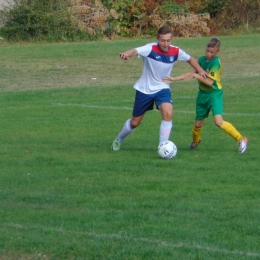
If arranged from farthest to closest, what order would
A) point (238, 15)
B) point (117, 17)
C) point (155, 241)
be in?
point (238, 15) < point (117, 17) < point (155, 241)

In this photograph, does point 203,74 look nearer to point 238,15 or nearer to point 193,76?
point 193,76

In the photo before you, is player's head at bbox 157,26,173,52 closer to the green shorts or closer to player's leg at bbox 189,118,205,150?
the green shorts

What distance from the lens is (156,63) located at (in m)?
9.85

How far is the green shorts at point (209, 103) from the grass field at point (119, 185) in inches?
21.1

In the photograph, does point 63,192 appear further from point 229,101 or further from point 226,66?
point 226,66

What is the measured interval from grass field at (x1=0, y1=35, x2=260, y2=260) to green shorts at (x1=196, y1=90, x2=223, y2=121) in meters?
0.54

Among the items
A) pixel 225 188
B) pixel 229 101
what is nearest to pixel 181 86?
pixel 229 101

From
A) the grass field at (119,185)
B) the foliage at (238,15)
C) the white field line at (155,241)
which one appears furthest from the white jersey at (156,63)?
the foliage at (238,15)

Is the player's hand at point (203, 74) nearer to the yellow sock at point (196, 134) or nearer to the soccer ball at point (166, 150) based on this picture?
the yellow sock at point (196, 134)

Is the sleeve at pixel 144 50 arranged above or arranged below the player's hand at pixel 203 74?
above

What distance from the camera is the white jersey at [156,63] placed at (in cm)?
978

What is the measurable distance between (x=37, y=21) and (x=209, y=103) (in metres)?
22.4

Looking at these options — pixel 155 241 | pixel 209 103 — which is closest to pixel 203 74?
pixel 209 103

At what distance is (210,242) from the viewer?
235 inches
